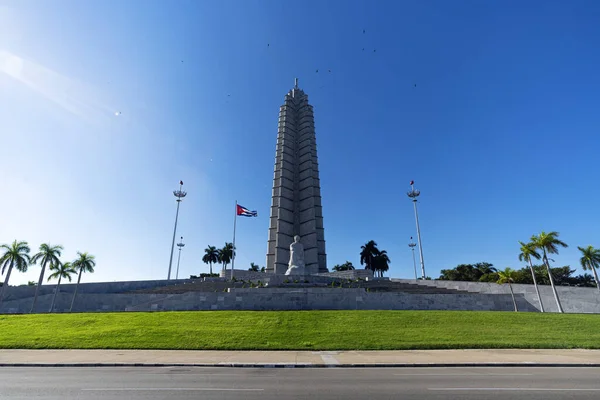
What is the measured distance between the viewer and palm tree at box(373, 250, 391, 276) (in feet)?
272

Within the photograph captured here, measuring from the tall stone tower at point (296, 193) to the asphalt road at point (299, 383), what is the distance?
41.6 meters

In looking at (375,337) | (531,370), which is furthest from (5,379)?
(531,370)

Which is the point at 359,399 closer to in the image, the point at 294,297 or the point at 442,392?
the point at 442,392

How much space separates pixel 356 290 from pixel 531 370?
17.1 meters

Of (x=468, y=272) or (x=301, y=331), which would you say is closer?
(x=301, y=331)

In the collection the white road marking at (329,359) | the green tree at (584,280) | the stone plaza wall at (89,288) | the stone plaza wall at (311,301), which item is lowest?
the white road marking at (329,359)

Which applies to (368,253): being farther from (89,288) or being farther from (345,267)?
(89,288)

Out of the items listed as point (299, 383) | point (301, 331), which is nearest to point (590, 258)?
point (301, 331)

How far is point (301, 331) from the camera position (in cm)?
1858

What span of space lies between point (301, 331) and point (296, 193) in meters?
44.7

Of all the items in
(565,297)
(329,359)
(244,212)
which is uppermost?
(244,212)

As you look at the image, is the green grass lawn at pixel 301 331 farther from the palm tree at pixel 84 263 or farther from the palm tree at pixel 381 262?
the palm tree at pixel 381 262

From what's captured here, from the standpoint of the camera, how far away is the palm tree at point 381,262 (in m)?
82.9

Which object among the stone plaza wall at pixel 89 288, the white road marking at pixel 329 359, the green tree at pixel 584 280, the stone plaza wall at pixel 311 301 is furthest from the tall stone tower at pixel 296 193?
the green tree at pixel 584 280
